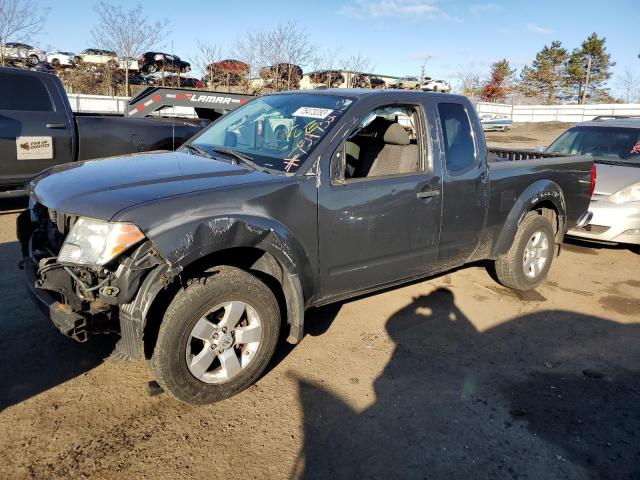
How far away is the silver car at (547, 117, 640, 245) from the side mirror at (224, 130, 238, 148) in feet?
15.4

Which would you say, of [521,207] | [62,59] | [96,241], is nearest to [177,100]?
[521,207]

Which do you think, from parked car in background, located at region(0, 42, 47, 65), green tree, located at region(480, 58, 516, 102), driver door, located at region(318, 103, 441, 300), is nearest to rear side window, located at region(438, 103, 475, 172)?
driver door, located at region(318, 103, 441, 300)

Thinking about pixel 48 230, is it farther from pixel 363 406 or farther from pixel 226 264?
pixel 363 406

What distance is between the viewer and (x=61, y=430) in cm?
274

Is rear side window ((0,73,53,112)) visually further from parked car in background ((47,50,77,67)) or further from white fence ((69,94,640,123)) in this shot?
white fence ((69,94,640,123))

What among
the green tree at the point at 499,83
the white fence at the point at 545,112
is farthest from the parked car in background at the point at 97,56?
the green tree at the point at 499,83

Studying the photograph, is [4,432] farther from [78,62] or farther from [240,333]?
[78,62]

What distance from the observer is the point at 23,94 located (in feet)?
21.9

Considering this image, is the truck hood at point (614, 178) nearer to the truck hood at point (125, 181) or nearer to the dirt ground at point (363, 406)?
the dirt ground at point (363, 406)

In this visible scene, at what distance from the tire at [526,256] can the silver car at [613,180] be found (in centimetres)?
155

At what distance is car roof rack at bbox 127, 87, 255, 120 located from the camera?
7.98 metres

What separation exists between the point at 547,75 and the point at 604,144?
50.8 meters

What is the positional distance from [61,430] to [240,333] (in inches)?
42.7

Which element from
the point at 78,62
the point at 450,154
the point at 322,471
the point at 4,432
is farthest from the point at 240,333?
the point at 78,62
